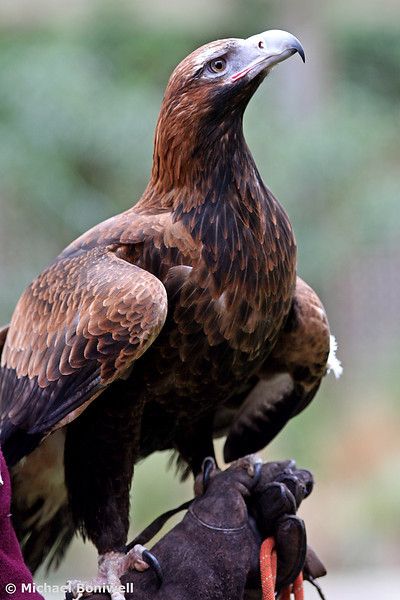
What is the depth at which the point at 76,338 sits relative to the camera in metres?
2.39

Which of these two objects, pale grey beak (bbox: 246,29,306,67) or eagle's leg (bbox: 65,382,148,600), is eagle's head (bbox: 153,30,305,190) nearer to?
pale grey beak (bbox: 246,29,306,67)

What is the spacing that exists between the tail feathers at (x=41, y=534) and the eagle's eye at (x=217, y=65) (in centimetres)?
126

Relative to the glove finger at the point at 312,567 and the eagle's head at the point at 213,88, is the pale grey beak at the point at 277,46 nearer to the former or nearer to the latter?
the eagle's head at the point at 213,88

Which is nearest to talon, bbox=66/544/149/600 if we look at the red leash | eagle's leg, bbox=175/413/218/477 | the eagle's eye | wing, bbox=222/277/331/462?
the red leash

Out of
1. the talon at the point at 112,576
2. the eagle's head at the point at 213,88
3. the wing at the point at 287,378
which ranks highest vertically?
the eagle's head at the point at 213,88

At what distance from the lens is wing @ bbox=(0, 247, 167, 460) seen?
2.31 m

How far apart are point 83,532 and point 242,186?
38.2 inches

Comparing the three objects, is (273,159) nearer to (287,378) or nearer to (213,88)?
(287,378)

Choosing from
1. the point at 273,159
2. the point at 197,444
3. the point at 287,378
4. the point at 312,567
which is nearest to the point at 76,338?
the point at 197,444

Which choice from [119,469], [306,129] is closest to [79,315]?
[119,469]

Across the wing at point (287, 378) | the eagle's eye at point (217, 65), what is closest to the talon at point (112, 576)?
the wing at point (287, 378)

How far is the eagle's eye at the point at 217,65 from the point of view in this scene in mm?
2482

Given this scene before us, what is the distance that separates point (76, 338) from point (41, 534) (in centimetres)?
73

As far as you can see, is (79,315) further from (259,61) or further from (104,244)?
(259,61)
